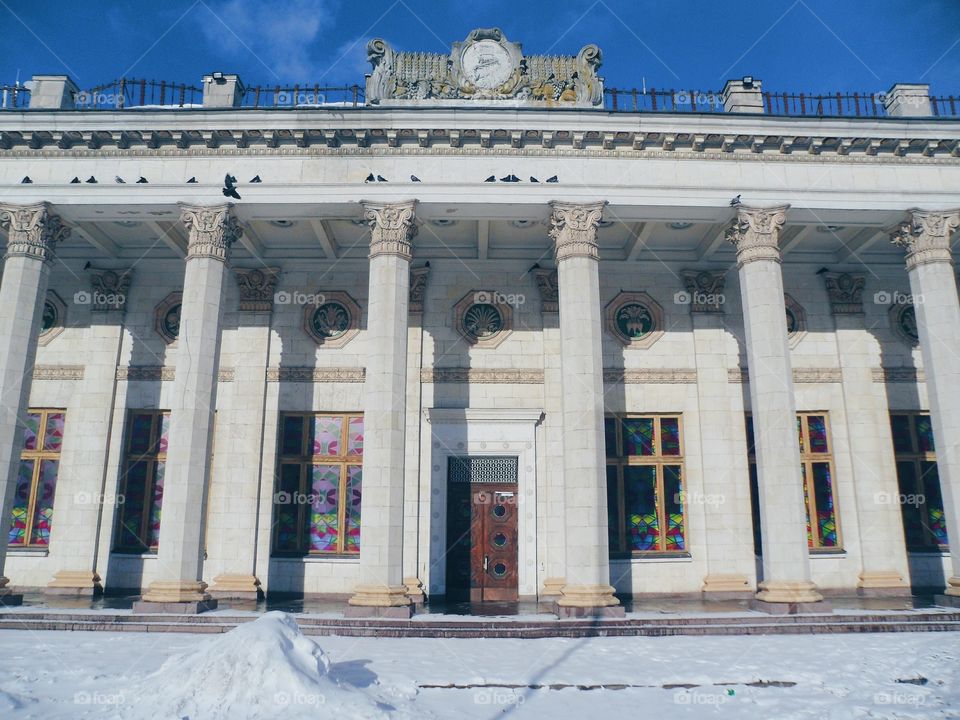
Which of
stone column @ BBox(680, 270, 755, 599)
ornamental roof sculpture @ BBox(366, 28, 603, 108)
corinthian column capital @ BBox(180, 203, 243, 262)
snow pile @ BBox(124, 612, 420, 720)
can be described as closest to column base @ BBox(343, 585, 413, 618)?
snow pile @ BBox(124, 612, 420, 720)

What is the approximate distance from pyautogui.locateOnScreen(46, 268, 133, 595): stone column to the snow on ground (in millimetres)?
6490

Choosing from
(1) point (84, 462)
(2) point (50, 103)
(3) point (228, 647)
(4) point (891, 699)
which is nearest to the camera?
(3) point (228, 647)

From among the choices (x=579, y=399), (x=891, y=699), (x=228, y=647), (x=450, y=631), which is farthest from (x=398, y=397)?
(x=891, y=699)

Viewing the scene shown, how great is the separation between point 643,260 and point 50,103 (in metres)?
17.9

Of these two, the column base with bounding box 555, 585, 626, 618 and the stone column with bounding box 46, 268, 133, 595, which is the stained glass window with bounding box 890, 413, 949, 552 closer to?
the column base with bounding box 555, 585, 626, 618

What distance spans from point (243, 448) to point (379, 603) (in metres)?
7.61

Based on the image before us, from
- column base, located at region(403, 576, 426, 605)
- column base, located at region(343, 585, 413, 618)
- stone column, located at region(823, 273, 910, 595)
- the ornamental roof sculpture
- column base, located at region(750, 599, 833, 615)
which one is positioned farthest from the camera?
stone column, located at region(823, 273, 910, 595)

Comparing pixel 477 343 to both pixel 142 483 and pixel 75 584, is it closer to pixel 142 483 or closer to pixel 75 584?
pixel 142 483

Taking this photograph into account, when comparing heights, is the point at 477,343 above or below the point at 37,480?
above

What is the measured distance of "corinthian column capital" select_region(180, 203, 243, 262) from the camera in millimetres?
17516

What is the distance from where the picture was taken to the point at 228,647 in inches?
359

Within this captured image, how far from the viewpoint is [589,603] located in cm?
1534

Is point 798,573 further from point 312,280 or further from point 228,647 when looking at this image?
point 312,280

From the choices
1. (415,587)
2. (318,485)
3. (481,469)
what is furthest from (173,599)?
(481,469)
